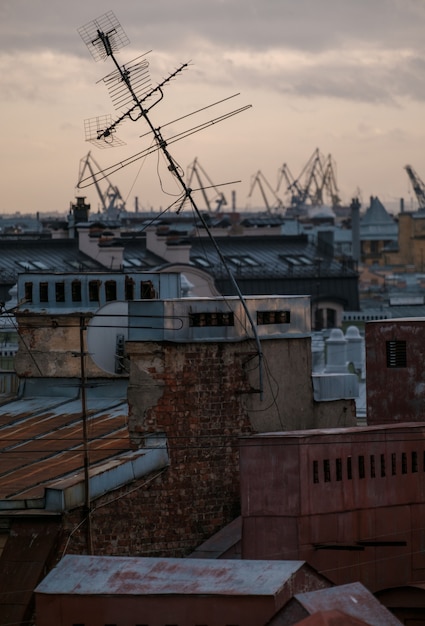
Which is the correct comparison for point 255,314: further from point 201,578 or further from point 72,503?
point 201,578

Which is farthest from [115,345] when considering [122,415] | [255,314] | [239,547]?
[239,547]

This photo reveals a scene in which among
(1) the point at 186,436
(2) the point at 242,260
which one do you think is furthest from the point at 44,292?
(2) the point at 242,260

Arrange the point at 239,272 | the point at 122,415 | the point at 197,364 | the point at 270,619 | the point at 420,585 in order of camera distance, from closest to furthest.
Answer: the point at 270,619 → the point at 420,585 → the point at 197,364 → the point at 122,415 → the point at 239,272

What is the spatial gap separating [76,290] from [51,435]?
8373 mm

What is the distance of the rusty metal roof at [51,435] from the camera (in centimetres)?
4091

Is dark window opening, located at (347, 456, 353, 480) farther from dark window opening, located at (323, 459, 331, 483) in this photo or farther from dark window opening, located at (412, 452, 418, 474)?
dark window opening, located at (412, 452, 418, 474)

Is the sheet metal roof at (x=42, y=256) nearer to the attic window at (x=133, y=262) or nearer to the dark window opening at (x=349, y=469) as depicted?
the attic window at (x=133, y=262)

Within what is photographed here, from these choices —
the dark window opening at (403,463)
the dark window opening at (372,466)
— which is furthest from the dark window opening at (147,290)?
the dark window opening at (372,466)

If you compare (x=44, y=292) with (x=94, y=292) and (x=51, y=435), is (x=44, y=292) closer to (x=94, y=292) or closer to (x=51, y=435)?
(x=94, y=292)

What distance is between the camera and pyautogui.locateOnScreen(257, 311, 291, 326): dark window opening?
4322 cm

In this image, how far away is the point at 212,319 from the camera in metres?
41.9

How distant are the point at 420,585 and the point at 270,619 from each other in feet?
19.4

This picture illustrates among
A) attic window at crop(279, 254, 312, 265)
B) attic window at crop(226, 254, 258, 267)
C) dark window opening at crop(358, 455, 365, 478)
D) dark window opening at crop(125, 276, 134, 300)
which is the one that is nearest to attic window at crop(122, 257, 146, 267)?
attic window at crop(226, 254, 258, 267)

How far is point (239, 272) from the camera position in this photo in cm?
11750
